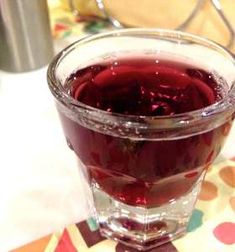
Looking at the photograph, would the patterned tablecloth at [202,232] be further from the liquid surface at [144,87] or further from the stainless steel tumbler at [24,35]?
the stainless steel tumbler at [24,35]

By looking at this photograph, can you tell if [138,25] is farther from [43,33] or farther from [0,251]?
[0,251]

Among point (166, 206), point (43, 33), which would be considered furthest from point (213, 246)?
point (43, 33)

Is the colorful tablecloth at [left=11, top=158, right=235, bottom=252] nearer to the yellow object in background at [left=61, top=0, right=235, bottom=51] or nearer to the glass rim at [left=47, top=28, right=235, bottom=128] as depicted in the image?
the glass rim at [left=47, top=28, right=235, bottom=128]

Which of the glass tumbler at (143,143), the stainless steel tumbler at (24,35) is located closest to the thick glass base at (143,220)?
the glass tumbler at (143,143)

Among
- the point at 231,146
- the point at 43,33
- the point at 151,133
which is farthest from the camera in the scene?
the point at 43,33

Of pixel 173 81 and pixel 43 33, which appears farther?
pixel 43 33

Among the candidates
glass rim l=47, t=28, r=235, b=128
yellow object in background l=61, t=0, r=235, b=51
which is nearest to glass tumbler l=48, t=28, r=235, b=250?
glass rim l=47, t=28, r=235, b=128

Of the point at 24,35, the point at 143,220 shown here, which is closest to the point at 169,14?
the point at 24,35

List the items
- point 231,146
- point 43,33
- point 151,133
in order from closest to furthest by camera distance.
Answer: point 151,133 → point 231,146 → point 43,33
